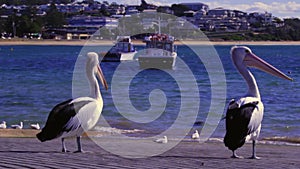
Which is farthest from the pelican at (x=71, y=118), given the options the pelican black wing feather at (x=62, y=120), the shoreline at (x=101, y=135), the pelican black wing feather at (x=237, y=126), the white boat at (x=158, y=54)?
the white boat at (x=158, y=54)

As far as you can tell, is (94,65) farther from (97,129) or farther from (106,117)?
(106,117)

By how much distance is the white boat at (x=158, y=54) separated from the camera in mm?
40594

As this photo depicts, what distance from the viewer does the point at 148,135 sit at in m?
13.4

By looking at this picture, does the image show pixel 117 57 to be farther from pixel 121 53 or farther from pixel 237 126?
pixel 237 126

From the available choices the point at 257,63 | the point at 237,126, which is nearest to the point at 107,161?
the point at 237,126

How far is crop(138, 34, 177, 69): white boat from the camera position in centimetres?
4059

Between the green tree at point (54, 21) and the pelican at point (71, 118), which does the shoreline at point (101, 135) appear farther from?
the green tree at point (54, 21)

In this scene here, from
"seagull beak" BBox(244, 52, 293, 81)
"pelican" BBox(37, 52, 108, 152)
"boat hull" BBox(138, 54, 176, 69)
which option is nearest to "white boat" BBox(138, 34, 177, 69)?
"boat hull" BBox(138, 54, 176, 69)

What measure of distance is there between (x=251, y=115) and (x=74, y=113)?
2.03m

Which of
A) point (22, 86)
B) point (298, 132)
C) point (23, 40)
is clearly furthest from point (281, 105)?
point (23, 40)

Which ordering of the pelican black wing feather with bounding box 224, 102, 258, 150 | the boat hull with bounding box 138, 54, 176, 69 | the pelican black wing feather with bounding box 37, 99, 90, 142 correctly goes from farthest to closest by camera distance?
the boat hull with bounding box 138, 54, 176, 69, the pelican black wing feather with bounding box 37, 99, 90, 142, the pelican black wing feather with bounding box 224, 102, 258, 150

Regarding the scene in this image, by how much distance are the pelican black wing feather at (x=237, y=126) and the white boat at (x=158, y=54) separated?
32876mm

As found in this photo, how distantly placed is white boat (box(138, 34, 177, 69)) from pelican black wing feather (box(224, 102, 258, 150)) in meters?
32.9

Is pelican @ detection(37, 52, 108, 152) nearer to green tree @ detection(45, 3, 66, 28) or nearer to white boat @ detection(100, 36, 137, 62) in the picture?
white boat @ detection(100, 36, 137, 62)
